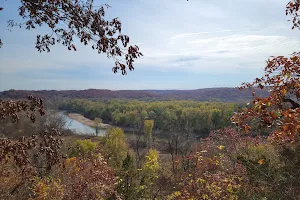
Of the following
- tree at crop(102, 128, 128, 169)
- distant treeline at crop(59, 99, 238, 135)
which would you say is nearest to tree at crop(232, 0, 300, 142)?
tree at crop(102, 128, 128, 169)

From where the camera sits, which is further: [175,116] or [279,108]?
[175,116]

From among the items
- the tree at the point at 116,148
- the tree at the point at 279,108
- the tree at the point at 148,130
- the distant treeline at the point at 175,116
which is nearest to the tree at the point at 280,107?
the tree at the point at 279,108

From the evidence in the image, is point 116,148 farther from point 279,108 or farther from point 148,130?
point 279,108

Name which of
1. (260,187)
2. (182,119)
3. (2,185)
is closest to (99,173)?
(2,185)

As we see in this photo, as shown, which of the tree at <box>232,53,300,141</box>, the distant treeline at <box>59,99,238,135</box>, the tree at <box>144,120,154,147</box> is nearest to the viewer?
the tree at <box>232,53,300,141</box>

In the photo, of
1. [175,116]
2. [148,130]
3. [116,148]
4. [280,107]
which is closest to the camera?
[280,107]

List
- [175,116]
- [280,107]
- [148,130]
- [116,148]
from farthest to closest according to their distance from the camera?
[175,116]
[148,130]
[116,148]
[280,107]

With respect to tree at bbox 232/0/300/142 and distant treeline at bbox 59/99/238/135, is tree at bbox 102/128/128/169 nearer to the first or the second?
distant treeline at bbox 59/99/238/135

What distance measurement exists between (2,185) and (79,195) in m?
4.95

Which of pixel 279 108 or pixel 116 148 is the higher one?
pixel 279 108

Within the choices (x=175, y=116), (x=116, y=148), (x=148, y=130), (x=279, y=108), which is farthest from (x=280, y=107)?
(x=175, y=116)

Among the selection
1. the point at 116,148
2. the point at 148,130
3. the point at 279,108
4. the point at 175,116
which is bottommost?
the point at 148,130

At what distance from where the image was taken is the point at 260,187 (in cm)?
986

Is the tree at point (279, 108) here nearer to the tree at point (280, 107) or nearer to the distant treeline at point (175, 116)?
the tree at point (280, 107)
